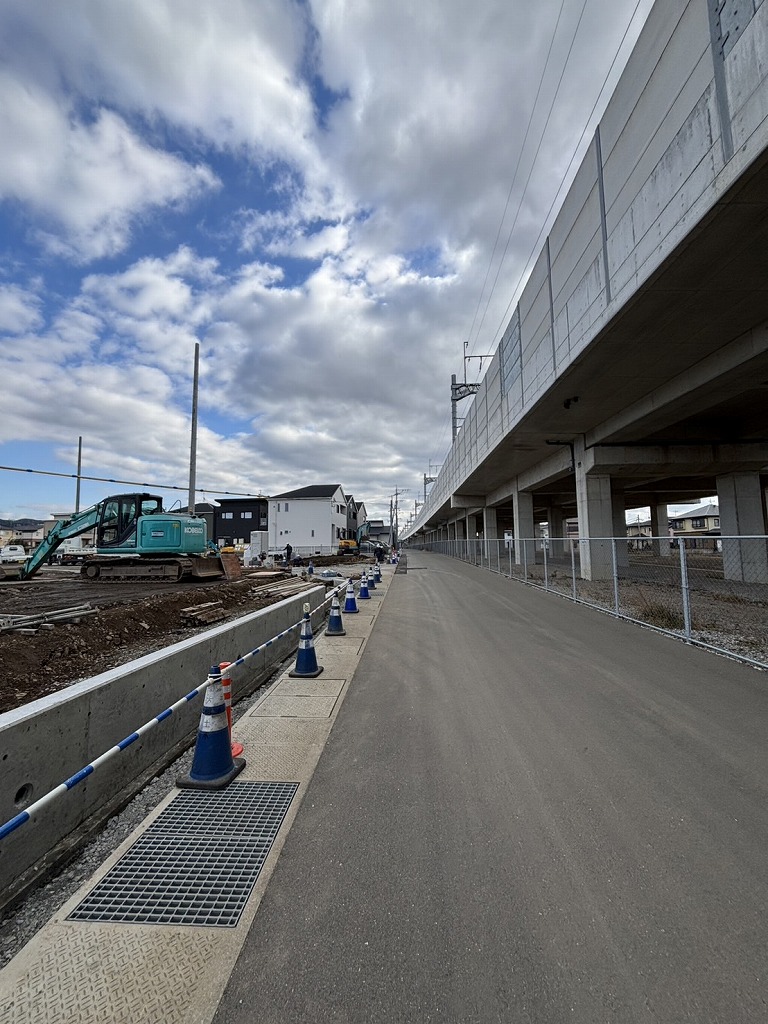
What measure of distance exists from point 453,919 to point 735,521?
24459 millimetres

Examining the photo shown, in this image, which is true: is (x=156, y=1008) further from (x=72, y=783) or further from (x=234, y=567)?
(x=234, y=567)

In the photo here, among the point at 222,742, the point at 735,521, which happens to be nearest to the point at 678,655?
the point at 222,742

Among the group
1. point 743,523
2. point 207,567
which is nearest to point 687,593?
point 743,523

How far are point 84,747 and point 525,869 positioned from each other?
3236mm

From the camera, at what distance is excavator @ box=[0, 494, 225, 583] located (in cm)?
2105

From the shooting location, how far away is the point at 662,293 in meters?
9.01

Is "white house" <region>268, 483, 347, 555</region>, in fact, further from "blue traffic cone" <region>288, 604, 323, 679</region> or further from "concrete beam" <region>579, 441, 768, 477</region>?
"blue traffic cone" <region>288, 604, 323, 679</region>

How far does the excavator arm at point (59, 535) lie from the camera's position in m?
22.2

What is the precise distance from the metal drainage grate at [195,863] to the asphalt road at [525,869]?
0.74 ft

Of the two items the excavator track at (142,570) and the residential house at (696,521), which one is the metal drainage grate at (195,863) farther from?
the residential house at (696,521)

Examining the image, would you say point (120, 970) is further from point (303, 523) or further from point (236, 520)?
point (236, 520)

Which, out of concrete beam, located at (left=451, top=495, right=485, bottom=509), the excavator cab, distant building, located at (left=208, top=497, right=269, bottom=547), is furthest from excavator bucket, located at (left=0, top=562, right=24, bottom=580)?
distant building, located at (left=208, top=497, right=269, bottom=547)

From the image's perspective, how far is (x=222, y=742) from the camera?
4062 mm

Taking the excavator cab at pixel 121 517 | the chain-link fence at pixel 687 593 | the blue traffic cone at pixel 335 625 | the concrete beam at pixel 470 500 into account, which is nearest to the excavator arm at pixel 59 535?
the excavator cab at pixel 121 517
